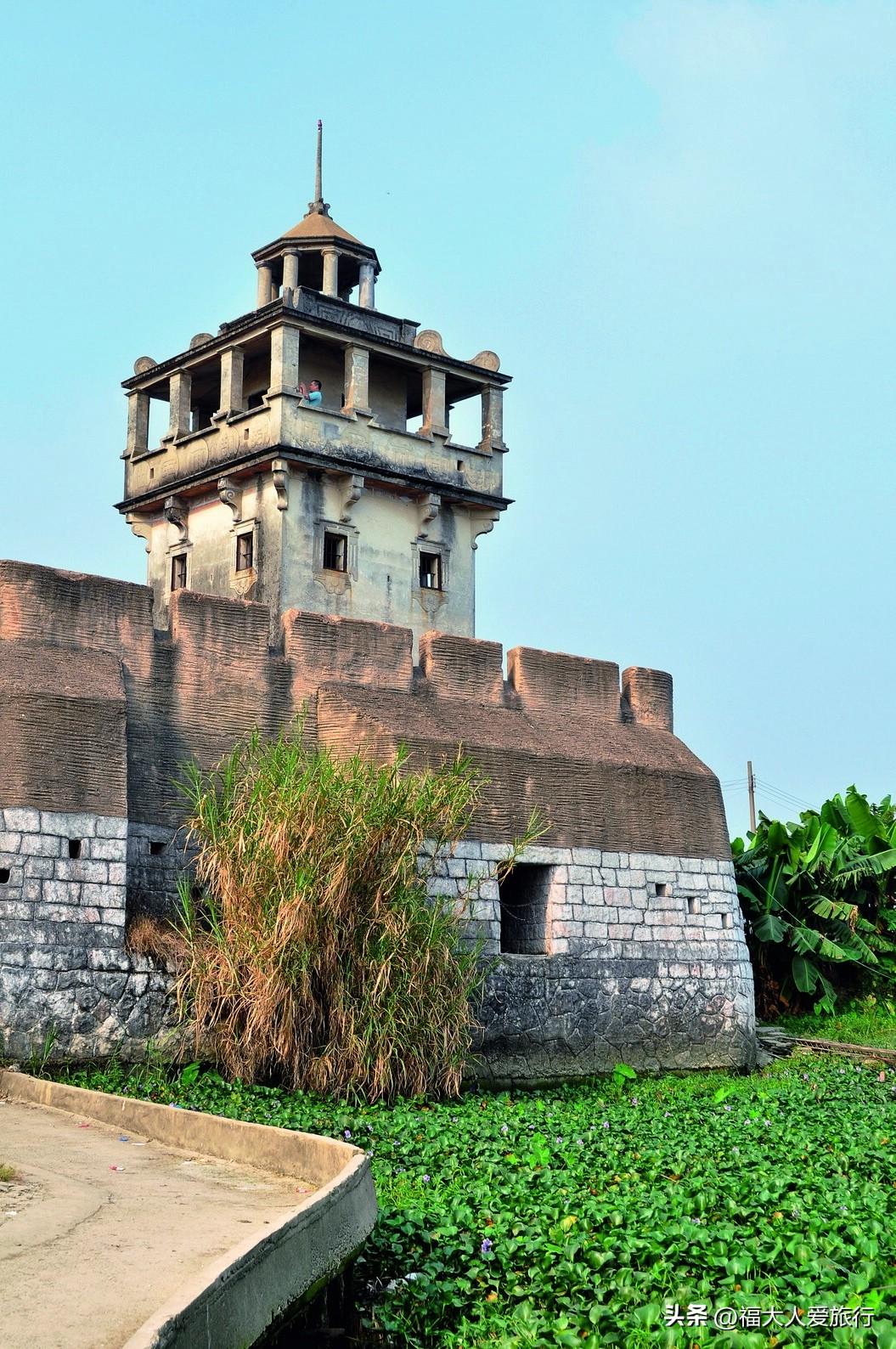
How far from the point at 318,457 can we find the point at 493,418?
15.2ft

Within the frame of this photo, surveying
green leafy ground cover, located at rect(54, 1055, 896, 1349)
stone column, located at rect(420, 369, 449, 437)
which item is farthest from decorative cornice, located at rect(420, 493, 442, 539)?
green leafy ground cover, located at rect(54, 1055, 896, 1349)

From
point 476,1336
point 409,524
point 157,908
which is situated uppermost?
point 409,524

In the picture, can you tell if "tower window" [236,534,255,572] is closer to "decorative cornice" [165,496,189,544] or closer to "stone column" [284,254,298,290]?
"decorative cornice" [165,496,189,544]

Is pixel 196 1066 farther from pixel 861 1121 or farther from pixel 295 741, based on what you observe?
pixel 861 1121

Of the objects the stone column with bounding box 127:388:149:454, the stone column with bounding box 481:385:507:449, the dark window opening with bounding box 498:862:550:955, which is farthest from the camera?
the stone column with bounding box 127:388:149:454

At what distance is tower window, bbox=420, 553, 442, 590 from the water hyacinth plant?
55.9 feet

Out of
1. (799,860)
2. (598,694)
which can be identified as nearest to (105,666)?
(598,694)

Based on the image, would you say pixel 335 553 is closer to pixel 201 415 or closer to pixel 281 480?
pixel 281 480

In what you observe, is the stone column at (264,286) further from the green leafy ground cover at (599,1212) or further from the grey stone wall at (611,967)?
the green leafy ground cover at (599,1212)

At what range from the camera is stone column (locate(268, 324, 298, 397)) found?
84.7ft

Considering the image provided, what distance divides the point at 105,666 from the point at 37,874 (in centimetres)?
196

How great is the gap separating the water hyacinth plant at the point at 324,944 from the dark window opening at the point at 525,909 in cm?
216

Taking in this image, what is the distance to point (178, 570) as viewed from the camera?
92.5ft

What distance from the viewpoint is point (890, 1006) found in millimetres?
18391
